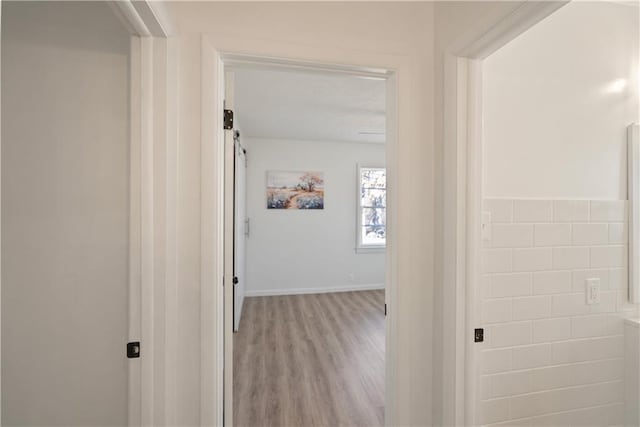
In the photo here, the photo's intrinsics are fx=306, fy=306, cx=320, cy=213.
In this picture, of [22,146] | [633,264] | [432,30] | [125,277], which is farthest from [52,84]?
[633,264]

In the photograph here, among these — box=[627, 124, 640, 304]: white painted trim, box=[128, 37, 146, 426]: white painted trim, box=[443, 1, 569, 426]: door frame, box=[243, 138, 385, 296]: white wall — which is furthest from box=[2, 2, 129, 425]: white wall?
box=[243, 138, 385, 296]: white wall

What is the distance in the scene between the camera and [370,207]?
5.05 meters

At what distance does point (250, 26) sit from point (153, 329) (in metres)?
1.24

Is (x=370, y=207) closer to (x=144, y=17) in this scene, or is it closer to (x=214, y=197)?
(x=214, y=197)

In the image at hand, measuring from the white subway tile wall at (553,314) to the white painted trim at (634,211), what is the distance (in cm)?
3

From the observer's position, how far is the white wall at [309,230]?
4.61 m

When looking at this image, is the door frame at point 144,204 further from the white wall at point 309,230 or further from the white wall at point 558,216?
the white wall at point 309,230

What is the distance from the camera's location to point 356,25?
1.33 m

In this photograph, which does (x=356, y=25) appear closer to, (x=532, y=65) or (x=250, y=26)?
(x=250, y=26)

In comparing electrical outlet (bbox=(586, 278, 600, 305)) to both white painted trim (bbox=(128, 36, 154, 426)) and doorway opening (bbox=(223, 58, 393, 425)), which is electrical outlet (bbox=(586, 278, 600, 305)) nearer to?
doorway opening (bbox=(223, 58, 393, 425))

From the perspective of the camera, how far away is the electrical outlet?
1.42 m

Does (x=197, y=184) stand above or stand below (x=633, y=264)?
above

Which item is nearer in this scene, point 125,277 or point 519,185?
point 125,277

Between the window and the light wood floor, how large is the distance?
1.19m
